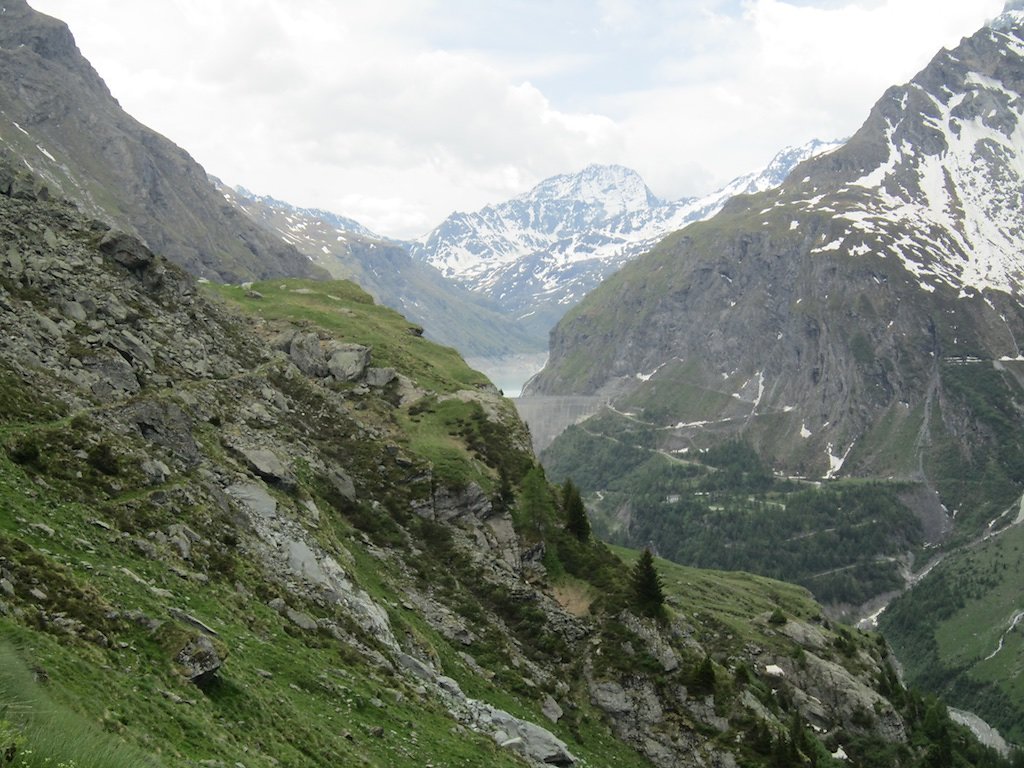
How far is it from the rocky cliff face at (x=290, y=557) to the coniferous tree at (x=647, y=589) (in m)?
1.35

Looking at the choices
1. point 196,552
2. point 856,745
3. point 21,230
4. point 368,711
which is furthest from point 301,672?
point 856,745

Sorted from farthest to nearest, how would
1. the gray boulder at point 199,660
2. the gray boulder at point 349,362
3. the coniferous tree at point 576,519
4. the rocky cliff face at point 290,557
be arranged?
the gray boulder at point 349,362
the coniferous tree at point 576,519
the rocky cliff face at point 290,557
the gray boulder at point 199,660

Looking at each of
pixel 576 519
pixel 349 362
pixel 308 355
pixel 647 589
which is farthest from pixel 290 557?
pixel 349 362

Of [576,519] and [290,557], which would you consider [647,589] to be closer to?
[576,519]

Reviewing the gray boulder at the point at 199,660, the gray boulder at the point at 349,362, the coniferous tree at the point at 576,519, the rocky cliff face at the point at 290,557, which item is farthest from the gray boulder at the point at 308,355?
the gray boulder at the point at 199,660

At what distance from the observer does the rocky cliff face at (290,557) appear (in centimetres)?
2412

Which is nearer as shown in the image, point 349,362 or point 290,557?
point 290,557

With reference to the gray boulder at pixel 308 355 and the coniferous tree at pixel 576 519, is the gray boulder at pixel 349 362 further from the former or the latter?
the coniferous tree at pixel 576 519

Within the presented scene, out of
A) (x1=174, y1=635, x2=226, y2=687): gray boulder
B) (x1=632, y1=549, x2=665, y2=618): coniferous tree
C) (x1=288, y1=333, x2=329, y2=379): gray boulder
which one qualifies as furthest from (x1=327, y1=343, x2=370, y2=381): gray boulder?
(x1=174, y1=635, x2=226, y2=687): gray boulder

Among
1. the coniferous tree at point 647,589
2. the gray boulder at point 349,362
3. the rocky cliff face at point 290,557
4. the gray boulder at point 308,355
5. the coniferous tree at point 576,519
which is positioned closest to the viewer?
the rocky cliff face at point 290,557

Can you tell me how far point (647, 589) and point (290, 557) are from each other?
2931 cm

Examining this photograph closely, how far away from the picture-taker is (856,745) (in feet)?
306

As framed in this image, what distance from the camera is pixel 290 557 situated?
4269cm

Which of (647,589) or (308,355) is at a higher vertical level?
(308,355)
